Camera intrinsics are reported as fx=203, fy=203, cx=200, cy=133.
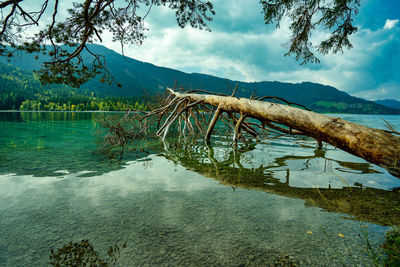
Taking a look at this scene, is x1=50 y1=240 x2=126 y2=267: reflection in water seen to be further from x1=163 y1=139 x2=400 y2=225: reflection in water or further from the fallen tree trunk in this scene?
the fallen tree trunk

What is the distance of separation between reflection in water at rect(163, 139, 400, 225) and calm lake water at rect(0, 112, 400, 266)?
0.06 feet

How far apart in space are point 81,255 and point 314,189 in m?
3.58

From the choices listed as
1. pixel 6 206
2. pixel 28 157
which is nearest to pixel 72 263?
pixel 6 206

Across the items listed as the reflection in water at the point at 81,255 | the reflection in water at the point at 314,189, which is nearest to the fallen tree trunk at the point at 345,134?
the reflection in water at the point at 314,189

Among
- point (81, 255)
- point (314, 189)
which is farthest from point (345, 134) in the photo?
point (81, 255)

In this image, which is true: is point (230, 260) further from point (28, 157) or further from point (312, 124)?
point (28, 157)

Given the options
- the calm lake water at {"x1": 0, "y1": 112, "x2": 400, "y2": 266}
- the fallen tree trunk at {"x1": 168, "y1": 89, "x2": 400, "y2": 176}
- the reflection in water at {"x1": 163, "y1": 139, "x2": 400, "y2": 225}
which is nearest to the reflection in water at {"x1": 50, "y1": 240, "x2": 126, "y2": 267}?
the calm lake water at {"x1": 0, "y1": 112, "x2": 400, "y2": 266}

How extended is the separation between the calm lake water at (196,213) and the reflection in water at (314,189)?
0.06ft

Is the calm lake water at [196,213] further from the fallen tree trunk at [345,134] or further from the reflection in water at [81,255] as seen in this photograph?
the fallen tree trunk at [345,134]

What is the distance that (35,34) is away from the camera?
606 centimetres

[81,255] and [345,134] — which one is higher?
[345,134]

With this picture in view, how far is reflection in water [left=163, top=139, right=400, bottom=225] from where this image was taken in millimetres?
2762

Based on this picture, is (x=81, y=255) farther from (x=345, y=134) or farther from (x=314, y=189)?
(x=345, y=134)

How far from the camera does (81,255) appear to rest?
1.83 meters
